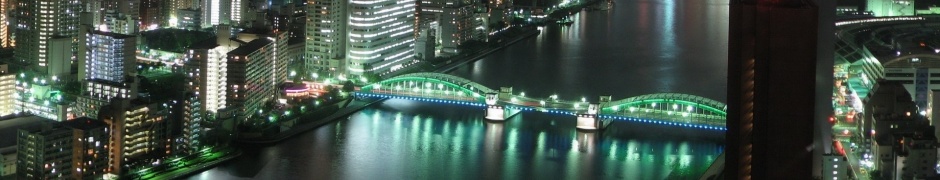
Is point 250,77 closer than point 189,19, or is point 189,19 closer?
point 250,77

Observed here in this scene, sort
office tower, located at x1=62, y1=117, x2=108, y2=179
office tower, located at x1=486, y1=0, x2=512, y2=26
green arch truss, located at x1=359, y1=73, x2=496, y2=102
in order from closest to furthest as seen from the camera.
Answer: office tower, located at x1=62, y1=117, x2=108, y2=179 < green arch truss, located at x1=359, y1=73, x2=496, y2=102 < office tower, located at x1=486, y1=0, x2=512, y2=26

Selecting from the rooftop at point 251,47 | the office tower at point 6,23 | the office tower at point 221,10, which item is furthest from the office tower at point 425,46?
the office tower at point 6,23

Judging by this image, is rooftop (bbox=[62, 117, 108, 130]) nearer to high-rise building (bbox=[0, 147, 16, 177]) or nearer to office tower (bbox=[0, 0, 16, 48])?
high-rise building (bbox=[0, 147, 16, 177])

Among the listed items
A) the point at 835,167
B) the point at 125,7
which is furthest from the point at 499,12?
the point at 835,167

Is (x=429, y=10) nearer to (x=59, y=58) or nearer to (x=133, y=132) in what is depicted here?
(x=59, y=58)

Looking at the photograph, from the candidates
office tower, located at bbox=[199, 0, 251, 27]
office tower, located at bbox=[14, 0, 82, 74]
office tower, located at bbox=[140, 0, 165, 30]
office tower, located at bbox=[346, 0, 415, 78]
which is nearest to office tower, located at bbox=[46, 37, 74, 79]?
office tower, located at bbox=[14, 0, 82, 74]

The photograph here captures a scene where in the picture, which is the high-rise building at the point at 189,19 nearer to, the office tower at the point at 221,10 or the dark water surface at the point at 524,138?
the office tower at the point at 221,10
